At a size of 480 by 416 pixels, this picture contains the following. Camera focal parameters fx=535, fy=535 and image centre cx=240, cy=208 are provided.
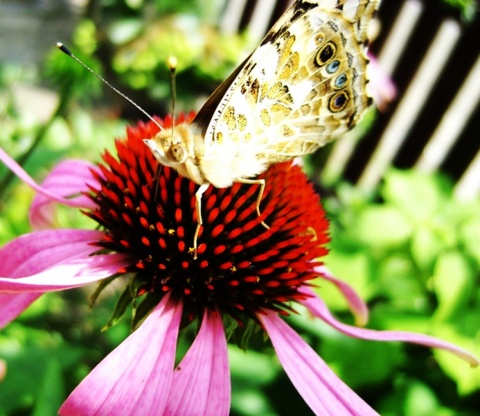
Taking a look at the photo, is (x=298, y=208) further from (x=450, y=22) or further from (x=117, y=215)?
(x=450, y=22)

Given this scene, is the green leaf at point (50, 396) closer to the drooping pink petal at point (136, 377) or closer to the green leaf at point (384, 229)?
the drooping pink petal at point (136, 377)

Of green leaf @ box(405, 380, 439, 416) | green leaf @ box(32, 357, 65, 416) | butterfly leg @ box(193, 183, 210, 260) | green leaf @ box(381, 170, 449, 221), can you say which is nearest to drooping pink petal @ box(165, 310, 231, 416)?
butterfly leg @ box(193, 183, 210, 260)

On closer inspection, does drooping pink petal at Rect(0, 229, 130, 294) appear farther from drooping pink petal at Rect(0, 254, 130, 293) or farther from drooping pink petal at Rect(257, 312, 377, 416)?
drooping pink petal at Rect(257, 312, 377, 416)

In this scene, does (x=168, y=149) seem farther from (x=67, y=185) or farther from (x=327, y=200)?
(x=327, y=200)

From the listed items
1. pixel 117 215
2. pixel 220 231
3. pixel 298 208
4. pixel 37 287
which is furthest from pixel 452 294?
pixel 37 287

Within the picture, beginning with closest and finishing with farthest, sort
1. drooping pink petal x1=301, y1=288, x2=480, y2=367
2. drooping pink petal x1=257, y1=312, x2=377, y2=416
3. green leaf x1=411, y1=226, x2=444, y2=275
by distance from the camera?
1. drooping pink petal x1=257, y1=312, x2=377, y2=416
2. drooping pink petal x1=301, y1=288, x2=480, y2=367
3. green leaf x1=411, y1=226, x2=444, y2=275
